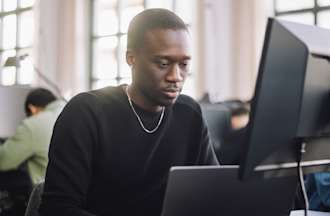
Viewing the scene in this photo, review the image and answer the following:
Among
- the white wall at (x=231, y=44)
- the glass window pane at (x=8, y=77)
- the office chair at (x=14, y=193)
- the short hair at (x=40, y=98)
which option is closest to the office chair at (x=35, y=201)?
the office chair at (x=14, y=193)

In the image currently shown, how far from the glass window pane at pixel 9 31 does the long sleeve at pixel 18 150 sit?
12.9ft

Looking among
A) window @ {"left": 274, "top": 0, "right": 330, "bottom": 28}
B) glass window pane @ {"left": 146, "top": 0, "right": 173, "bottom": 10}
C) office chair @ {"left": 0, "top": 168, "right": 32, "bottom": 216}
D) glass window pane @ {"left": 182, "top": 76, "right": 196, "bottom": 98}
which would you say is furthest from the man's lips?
glass window pane @ {"left": 146, "top": 0, "right": 173, "bottom": 10}

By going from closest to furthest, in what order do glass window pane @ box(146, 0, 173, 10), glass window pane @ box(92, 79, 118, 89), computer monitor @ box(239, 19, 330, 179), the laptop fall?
computer monitor @ box(239, 19, 330, 179) < the laptop < glass window pane @ box(146, 0, 173, 10) < glass window pane @ box(92, 79, 118, 89)

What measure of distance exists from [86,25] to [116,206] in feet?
16.3

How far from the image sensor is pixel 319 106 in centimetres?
99

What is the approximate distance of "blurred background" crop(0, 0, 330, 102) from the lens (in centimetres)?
447

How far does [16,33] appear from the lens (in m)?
7.00

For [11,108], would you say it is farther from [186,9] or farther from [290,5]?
[290,5]

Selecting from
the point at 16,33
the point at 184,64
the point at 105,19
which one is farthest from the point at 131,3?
the point at 184,64

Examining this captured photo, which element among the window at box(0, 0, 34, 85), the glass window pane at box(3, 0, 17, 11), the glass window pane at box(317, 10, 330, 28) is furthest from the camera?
the glass window pane at box(3, 0, 17, 11)

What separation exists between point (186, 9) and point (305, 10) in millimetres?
1079

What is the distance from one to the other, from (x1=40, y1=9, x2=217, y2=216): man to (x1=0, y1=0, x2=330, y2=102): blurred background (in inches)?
87.1

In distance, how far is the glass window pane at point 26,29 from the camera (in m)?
6.65

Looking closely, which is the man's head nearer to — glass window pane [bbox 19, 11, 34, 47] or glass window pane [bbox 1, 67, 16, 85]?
glass window pane [bbox 19, 11, 34, 47]
